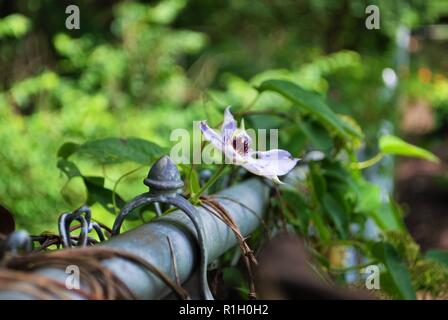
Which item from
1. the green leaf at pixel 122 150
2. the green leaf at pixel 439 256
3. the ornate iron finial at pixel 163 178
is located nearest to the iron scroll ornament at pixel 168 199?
the ornate iron finial at pixel 163 178

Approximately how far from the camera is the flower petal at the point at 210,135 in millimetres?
458

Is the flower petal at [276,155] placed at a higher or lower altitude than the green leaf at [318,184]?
higher

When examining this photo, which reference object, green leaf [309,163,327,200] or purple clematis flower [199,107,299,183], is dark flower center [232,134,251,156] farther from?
green leaf [309,163,327,200]

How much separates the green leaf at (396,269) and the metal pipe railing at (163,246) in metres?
0.20

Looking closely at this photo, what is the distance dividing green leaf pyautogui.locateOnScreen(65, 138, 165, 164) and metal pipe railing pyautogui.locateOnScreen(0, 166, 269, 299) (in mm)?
131

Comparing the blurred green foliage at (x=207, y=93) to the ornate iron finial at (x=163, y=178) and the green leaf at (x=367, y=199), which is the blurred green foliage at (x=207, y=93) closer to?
the green leaf at (x=367, y=199)

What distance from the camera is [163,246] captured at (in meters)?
0.39

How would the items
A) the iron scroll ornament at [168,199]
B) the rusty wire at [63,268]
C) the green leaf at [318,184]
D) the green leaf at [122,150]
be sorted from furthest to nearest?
the green leaf at [318,184], the green leaf at [122,150], the iron scroll ornament at [168,199], the rusty wire at [63,268]

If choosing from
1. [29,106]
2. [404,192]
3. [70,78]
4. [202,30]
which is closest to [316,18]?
[202,30]

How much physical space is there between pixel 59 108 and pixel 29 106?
0.16 meters

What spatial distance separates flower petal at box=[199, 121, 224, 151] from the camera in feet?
1.50

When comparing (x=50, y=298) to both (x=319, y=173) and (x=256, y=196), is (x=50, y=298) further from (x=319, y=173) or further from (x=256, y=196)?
(x=319, y=173)

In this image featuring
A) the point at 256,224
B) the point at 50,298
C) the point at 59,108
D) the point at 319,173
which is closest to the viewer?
the point at 50,298

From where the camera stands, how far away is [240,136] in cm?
49
